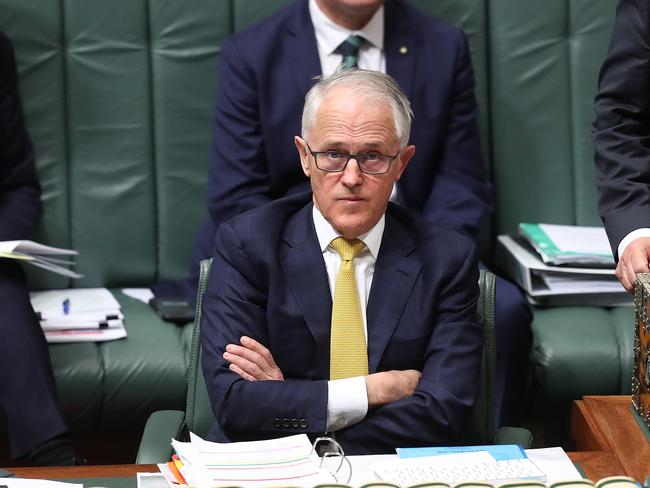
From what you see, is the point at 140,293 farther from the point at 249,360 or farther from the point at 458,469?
the point at 458,469

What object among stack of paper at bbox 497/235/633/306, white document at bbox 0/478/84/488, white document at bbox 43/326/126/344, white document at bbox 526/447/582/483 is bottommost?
white document at bbox 43/326/126/344

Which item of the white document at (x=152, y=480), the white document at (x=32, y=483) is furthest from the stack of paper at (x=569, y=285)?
the white document at (x=32, y=483)

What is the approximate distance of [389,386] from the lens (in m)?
2.45

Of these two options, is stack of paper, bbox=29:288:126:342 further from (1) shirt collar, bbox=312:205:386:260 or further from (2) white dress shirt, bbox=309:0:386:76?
(1) shirt collar, bbox=312:205:386:260

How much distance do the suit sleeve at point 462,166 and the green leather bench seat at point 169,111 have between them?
0.24 metres

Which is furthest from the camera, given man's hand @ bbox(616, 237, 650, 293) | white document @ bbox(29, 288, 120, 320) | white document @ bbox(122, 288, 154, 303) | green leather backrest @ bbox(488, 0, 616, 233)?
green leather backrest @ bbox(488, 0, 616, 233)

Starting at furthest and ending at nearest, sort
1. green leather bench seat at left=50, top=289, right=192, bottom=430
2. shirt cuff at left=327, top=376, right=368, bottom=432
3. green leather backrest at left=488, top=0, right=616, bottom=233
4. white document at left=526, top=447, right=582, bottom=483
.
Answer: green leather backrest at left=488, top=0, right=616, bottom=233, green leather bench seat at left=50, top=289, right=192, bottom=430, shirt cuff at left=327, top=376, right=368, bottom=432, white document at left=526, top=447, right=582, bottom=483

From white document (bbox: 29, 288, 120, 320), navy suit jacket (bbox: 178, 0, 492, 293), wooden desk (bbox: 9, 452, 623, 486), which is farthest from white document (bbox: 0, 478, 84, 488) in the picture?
navy suit jacket (bbox: 178, 0, 492, 293)

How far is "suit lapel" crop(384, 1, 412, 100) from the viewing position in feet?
11.9

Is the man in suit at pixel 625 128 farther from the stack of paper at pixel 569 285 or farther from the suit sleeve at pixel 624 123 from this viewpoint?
the stack of paper at pixel 569 285

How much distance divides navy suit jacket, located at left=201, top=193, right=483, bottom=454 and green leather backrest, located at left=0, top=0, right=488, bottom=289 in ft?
4.47

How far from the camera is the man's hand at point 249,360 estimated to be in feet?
8.02

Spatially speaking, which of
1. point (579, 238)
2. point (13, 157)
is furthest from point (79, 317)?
point (579, 238)

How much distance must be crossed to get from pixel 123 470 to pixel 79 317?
4.88 feet
